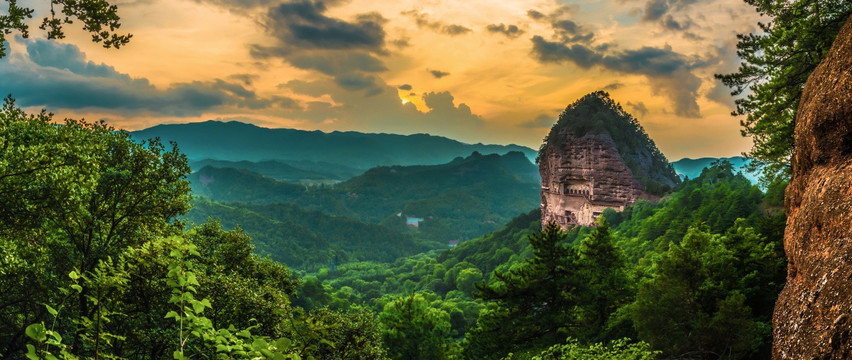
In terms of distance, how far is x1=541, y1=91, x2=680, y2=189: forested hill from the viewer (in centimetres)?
10125

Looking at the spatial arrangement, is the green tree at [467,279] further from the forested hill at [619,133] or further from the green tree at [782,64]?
the green tree at [782,64]

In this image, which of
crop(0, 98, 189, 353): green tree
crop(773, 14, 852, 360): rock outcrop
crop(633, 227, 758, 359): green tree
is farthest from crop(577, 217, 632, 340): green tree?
crop(0, 98, 189, 353): green tree

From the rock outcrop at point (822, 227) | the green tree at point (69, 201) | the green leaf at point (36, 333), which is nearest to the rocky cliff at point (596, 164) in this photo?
the rock outcrop at point (822, 227)

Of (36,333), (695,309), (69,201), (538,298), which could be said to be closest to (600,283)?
(538,298)

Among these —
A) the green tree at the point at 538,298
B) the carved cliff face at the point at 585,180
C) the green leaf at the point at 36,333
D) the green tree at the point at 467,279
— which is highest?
the carved cliff face at the point at 585,180

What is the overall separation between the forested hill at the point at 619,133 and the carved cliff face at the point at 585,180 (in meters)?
2.40

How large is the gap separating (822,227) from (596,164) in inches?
3596

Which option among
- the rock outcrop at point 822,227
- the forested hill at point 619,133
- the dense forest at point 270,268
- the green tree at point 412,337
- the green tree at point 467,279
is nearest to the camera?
the rock outcrop at point 822,227

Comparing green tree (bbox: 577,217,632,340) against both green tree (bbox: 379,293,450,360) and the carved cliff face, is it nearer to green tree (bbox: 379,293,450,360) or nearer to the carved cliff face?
green tree (bbox: 379,293,450,360)

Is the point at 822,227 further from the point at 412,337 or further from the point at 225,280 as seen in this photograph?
the point at 412,337

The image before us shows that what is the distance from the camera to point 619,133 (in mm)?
105500

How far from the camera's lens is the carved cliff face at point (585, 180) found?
9524cm

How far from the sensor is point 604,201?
95.9 metres

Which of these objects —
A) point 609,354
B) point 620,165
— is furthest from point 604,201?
point 609,354
